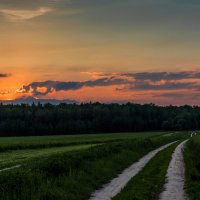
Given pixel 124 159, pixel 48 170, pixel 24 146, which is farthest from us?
pixel 24 146

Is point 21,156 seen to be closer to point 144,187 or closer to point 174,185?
point 174,185

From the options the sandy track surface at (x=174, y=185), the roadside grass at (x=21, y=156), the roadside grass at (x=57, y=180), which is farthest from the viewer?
the roadside grass at (x=21, y=156)

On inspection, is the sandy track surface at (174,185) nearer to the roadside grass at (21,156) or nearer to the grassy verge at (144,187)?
the grassy verge at (144,187)

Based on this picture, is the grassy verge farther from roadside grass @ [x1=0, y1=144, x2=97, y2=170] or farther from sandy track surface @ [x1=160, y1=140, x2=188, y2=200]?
roadside grass @ [x1=0, y1=144, x2=97, y2=170]

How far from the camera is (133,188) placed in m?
24.5

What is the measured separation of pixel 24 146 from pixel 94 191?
65.3 meters

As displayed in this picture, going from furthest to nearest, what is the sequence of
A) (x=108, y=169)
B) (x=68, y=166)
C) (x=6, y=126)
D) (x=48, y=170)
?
1. (x=6, y=126)
2. (x=108, y=169)
3. (x=68, y=166)
4. (x=48, y=170)

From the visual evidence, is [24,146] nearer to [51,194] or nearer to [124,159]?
[124,159]

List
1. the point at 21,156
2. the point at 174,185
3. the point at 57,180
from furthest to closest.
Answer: the point at 21,156
the point at 174,185
the point at 57,180

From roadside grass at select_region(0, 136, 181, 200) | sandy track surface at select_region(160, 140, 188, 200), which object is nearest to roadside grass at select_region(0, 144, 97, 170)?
roadside grass at select_region(0, 136, 181, 200)

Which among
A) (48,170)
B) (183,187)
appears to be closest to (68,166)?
(48,170)

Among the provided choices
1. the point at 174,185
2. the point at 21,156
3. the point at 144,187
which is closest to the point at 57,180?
the point at 144,187

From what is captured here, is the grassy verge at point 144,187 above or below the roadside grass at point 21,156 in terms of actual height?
above

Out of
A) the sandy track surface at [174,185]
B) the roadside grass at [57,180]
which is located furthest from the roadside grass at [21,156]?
the sandy track surface at [174,185]
